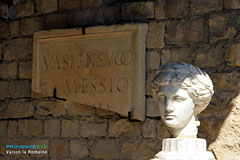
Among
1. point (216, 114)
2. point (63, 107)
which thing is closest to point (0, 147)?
point (63, 107)

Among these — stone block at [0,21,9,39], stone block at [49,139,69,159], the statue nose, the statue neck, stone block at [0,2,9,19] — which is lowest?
stone block at [49,139,69,159]

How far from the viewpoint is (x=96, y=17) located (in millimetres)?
4449

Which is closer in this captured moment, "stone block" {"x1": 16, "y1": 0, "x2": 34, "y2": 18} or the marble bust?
the marble bust

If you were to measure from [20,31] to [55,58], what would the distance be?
68 cm

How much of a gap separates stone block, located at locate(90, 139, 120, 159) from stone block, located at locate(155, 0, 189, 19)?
1377 millimetres

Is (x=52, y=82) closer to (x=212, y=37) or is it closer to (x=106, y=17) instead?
(x=106, y=17)

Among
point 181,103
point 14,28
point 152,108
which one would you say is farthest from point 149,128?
point 14,28

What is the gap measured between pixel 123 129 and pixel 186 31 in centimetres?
117

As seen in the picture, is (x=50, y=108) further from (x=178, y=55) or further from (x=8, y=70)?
(x=178, y=55)

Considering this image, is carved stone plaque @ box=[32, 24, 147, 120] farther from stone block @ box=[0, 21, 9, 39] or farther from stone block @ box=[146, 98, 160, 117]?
stone block @ box=[0, 21, 9, 39]

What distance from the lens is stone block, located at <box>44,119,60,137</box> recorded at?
14.7ft

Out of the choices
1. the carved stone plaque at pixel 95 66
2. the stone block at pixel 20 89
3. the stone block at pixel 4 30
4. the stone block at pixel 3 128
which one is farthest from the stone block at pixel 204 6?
the stone block at pixel 3 128

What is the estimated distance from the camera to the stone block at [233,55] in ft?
12.4

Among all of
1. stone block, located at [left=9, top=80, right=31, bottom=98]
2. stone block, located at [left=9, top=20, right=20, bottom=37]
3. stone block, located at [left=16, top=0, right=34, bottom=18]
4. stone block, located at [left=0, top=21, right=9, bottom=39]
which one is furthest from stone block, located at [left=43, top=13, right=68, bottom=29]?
stone block, located at [left=9, top=80, right=31, bottom=98]
